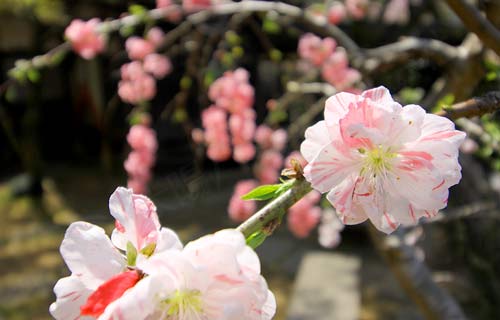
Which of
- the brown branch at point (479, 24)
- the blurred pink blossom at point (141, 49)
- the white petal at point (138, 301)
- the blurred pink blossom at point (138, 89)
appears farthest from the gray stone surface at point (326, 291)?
the white petal at point (138, 301)

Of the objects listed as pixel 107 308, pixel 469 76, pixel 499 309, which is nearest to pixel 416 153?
pixel 107 308

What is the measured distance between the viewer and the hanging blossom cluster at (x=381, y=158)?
404 mm

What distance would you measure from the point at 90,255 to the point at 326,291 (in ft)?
7.13

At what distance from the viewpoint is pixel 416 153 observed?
1.38ft

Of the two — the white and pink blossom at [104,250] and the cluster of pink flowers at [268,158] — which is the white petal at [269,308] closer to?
the white and pink blossom at [104,250]

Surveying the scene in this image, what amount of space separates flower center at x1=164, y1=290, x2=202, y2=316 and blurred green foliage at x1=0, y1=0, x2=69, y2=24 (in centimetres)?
501

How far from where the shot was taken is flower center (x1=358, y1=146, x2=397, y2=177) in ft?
1.41

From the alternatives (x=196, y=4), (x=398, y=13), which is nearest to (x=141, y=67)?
(x=196, y=4)

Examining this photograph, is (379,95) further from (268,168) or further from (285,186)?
(268,168)

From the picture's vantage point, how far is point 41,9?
4855 mm

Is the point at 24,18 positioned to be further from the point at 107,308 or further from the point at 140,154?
the point at 107,308

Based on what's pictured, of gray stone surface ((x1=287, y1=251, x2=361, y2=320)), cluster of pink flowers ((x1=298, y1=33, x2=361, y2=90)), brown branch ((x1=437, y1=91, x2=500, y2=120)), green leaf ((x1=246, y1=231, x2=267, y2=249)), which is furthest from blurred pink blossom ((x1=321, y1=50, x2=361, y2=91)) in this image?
green leaf ((x1=246, y1=231, x2=267, y2=249))

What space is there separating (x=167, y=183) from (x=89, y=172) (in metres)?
1.20

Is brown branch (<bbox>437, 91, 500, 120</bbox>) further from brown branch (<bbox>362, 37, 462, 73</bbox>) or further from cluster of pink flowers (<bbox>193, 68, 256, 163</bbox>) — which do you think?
cluster of pink flowers (<bbox>193, 68, 256, 163</bbox>)
